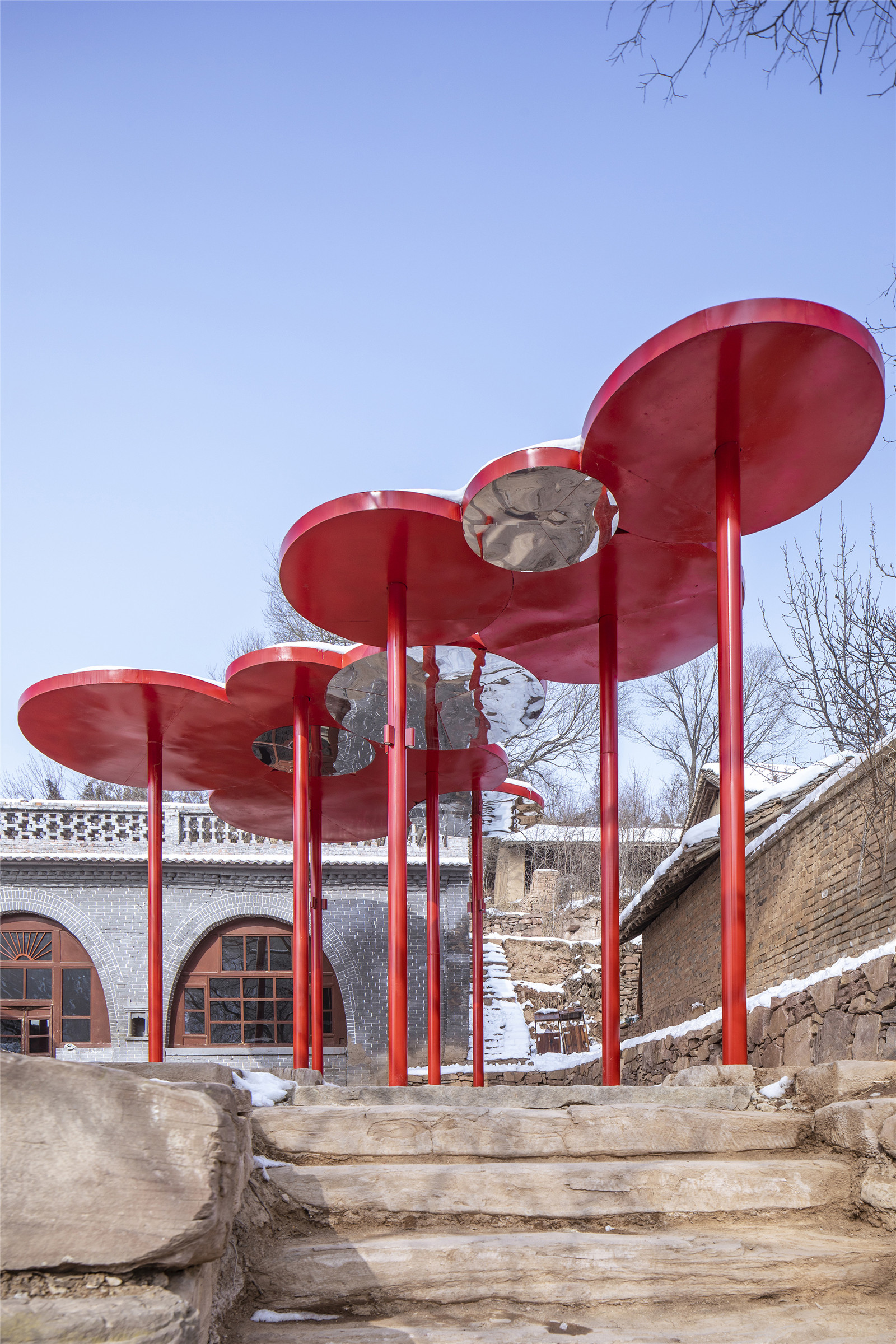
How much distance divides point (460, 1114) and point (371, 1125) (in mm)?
359

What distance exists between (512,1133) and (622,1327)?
121cm

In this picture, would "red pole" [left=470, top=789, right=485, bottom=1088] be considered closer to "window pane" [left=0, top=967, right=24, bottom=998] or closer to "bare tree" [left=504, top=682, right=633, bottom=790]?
"window pane" [left=0, top=967, right=24, bottom=998]

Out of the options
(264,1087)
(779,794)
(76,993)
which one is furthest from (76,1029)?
(264,1087)

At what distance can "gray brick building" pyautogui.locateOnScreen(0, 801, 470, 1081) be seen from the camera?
1742cm

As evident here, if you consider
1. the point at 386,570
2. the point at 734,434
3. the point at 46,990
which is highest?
the point at 734,434

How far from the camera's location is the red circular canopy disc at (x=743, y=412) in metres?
5.80

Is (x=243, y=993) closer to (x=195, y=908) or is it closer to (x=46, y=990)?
(x=195, y=908)

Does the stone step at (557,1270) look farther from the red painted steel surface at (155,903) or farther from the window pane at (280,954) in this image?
the window pane at (280,954)

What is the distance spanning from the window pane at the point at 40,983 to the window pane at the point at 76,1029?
0.49m

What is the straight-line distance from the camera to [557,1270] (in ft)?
11.1

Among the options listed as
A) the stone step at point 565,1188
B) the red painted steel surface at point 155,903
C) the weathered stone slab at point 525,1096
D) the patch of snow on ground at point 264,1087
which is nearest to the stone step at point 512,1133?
the stone step at point 565,1188

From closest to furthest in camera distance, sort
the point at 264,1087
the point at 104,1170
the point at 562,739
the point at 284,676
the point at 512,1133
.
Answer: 1. the point at 104,1170
2. the point at 512,1133
3. the point at 264,1087
4. the point at 284,676
5. the point at 562,739

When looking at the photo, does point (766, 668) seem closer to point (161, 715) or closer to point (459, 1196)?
point (161, 715)

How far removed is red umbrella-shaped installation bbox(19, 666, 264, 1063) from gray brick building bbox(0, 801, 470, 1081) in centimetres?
584
